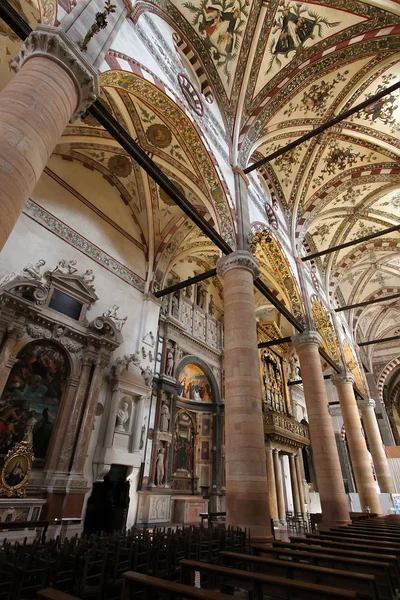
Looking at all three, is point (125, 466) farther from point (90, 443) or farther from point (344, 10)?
point (344, 10)

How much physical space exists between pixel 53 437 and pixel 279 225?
9740 millimetres

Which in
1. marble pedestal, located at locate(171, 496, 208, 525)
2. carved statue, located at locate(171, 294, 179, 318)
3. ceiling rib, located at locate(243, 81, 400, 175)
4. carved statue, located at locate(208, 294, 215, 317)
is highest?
carved statue, located at locate(208, 294, 215, 317)

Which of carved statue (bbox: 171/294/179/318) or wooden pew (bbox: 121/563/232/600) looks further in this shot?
carved statue (bbox: 171/294/179/318)

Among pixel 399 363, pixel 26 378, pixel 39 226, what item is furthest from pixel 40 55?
pixel 399 363

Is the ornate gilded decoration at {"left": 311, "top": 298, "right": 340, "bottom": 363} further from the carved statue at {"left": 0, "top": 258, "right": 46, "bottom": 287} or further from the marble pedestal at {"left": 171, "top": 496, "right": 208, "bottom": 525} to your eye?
the carved statue at {"left": 0, "top": 258, "right": 46, "bottom": 287}

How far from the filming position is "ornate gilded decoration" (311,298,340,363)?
46.1 feet

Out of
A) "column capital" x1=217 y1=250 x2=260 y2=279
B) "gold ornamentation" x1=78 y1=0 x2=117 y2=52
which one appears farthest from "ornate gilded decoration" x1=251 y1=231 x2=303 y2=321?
"gold ornamentation" x1=78 y1=0 x2=117 y2=52

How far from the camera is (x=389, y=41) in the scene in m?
8.84

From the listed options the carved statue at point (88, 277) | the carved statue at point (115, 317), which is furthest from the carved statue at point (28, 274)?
the carved statue at point (115, 317)

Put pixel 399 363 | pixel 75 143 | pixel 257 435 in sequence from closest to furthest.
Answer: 1. pixel 257 435
2. pixel 75 143
3. pixel 399 363

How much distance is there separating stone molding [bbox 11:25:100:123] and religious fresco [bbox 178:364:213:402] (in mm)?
10361

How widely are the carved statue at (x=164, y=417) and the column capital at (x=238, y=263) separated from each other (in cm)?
559

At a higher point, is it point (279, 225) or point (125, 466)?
point (279, 225)

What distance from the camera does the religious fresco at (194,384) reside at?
13164mm
